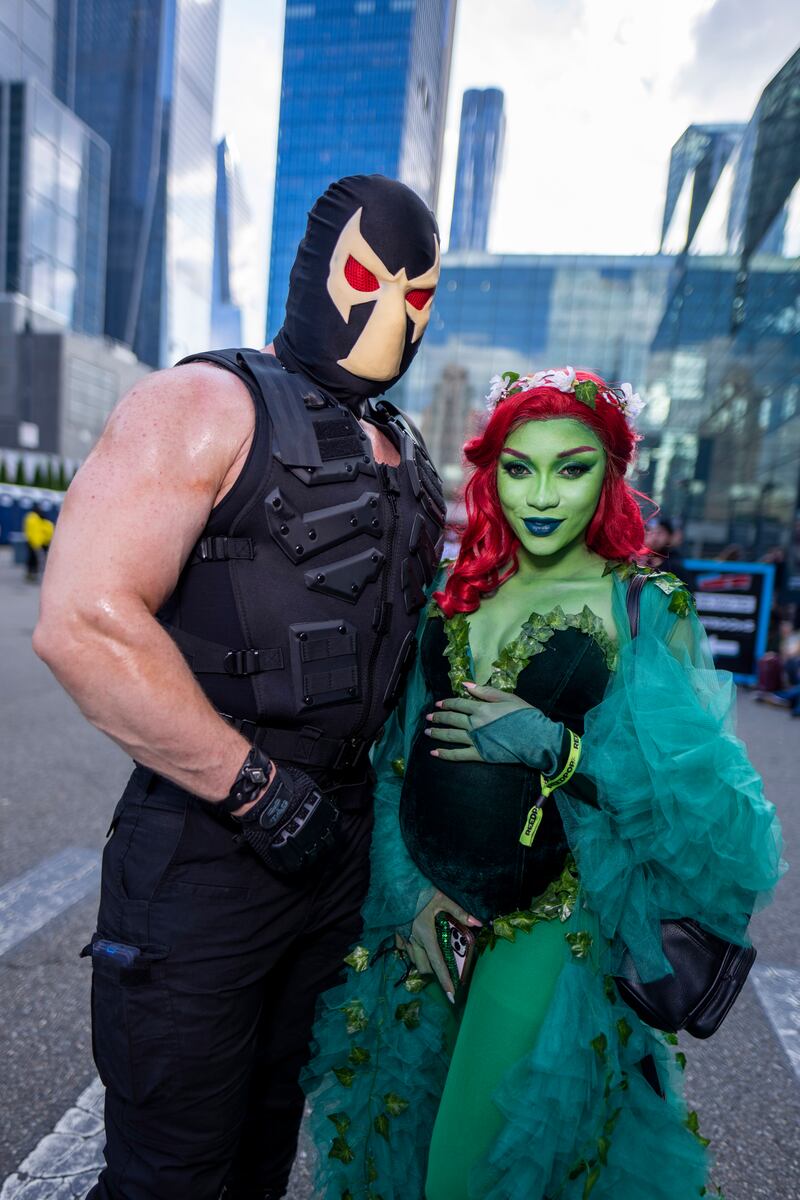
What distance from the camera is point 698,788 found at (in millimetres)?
1335

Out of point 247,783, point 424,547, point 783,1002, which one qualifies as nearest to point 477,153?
point 783,1002

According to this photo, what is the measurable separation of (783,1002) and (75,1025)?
9.09 feet

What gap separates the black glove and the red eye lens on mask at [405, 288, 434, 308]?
40.2 inches

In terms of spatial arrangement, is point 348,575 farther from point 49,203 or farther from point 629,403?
point 49,203

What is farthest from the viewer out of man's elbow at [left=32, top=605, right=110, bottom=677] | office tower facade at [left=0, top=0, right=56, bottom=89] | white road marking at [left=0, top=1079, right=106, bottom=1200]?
office tower facade at [left=0, top=0, right=56, bottom=89]

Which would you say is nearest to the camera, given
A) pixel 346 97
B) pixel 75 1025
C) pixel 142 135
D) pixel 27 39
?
pixel 75 1025

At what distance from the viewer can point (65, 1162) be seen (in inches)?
79.7

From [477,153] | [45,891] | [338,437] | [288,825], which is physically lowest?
[45,891]

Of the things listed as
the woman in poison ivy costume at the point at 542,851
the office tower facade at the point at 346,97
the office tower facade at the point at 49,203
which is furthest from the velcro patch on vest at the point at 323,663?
the office tower facade at the point at 346,97

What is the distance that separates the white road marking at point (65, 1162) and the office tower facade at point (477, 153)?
195 meters

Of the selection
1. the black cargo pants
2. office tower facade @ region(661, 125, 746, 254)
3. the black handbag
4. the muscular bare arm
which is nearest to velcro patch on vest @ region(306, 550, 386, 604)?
the muscular bare arm

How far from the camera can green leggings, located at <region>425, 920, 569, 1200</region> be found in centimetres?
148

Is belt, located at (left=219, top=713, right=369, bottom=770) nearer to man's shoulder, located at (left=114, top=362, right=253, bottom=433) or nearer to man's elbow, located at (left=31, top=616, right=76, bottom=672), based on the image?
man's elbow, located at (left=31, top=616, right=76, bottom=672)

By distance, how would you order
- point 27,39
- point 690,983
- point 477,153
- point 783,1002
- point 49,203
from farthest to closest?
point 477,153 < point 27,39 < point 49,203 < point 783,1002 < point 690,983
